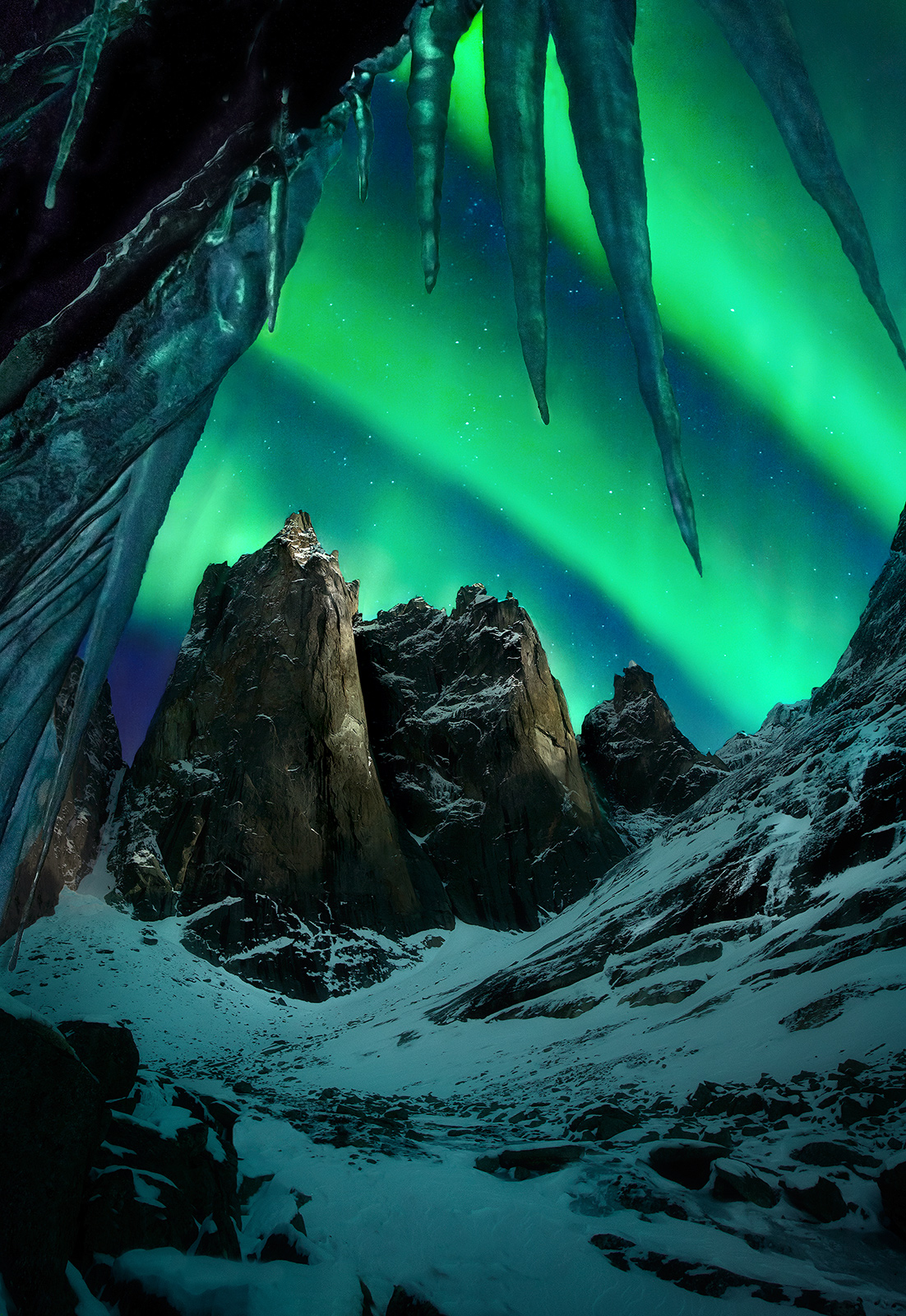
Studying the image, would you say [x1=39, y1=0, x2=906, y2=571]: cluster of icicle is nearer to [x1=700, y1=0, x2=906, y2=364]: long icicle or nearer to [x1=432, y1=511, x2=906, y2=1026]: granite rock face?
[x1=700, y1=0, x2=906, y2=364]: long icicle

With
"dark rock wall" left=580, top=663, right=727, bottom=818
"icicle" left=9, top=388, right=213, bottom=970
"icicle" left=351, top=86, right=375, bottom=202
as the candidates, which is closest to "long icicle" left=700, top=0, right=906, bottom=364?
"icicle" left=351, top=86, right=375, bottom=202

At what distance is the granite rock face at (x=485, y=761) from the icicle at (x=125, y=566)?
45.5m

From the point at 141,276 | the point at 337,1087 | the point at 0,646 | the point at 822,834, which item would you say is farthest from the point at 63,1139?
the point at 822,834

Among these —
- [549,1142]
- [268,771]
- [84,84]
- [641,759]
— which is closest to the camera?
[84,84]

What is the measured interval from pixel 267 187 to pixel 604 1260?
6959 mm

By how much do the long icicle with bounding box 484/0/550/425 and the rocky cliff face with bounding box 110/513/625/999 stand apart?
1429 inches

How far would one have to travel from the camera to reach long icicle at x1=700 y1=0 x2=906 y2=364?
3402 millimetres

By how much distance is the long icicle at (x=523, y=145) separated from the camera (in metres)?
3.53

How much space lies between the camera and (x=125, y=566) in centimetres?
372

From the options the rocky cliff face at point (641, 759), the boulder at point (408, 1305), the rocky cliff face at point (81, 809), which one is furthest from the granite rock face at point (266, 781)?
the boulder at point (408, 1305)

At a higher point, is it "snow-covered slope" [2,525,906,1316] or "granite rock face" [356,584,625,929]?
"granite rock face" [356,584,625,929]

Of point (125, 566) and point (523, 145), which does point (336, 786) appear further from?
point (523, 145)

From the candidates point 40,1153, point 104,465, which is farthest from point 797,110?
point 40,1153

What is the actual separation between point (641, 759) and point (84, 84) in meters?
66.4
